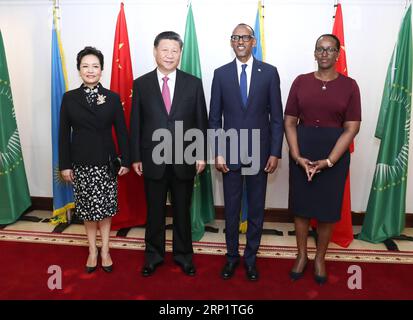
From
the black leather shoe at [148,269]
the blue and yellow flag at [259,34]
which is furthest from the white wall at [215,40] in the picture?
the black leather shoe at [148,269]

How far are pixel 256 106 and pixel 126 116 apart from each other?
1446mm

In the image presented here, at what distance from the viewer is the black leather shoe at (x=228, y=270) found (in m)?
2.85

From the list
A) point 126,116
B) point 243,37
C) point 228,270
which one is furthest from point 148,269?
point 243,37

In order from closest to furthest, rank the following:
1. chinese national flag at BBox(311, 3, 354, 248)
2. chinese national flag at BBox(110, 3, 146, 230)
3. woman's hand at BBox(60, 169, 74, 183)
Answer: woman's hand at BBox(60, 169, 74, 183), chinese national flag at BBox(311, 3, 354, 248), chinese national flag at BBox(110, 3, 146, 230)

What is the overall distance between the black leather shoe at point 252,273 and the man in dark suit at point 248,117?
Result: 1.07 feet

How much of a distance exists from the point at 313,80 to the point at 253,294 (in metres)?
1.50

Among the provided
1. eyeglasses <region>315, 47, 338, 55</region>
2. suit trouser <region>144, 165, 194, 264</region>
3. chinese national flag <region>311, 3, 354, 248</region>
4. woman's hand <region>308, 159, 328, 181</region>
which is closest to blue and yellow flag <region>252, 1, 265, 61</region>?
chinese national flag <region>311, 3, 354, 248</region>

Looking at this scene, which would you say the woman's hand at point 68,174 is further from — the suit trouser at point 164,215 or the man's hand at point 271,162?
the man's hand at point 271,162

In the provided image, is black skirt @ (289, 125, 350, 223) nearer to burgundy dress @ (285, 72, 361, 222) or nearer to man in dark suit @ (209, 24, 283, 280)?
burgundy dress @ (285, 72, 361, 222)

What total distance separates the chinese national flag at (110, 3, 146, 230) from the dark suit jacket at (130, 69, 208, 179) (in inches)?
36.6

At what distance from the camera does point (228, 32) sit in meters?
3.75

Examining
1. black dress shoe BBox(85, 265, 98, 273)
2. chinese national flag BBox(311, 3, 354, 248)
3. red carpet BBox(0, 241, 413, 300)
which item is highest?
chinese national flag BBox(311, 3, 354, 248)

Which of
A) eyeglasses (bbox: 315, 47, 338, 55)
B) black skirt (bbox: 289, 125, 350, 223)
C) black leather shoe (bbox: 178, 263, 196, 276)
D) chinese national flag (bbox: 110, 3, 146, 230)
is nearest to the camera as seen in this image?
eyeglasses (bbox: 315, 47, 338, 55)

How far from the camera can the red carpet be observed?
266 centimetres
